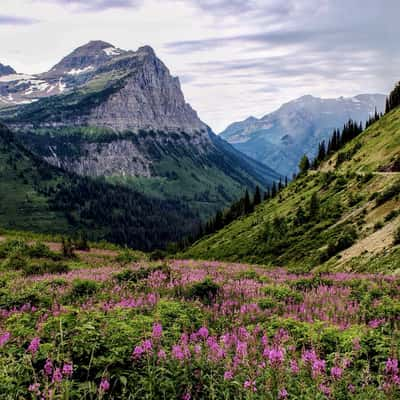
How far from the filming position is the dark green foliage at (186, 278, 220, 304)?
1308 cm

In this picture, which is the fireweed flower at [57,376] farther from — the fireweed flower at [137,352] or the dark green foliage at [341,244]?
the dark green foliage at [341,244]

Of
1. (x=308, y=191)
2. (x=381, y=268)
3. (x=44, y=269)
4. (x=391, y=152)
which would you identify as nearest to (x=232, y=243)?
(x=308, y=191)

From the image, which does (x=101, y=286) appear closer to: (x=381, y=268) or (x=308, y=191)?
(x=381, y=268)

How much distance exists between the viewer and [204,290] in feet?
44.0

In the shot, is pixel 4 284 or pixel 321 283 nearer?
pixel 321 283

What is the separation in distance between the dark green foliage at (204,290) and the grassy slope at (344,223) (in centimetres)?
2116

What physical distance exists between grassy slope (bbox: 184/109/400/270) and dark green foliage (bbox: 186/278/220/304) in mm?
21155

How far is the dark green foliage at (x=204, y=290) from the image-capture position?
1308 centimetres

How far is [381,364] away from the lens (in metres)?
6.73

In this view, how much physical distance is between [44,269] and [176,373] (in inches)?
790

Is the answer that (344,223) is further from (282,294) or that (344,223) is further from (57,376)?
(57,376)

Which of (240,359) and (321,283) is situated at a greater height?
(240,359)

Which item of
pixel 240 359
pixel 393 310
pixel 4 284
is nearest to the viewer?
pixel 240 359

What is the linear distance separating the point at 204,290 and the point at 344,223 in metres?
44.9
